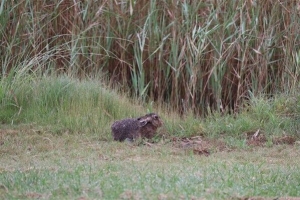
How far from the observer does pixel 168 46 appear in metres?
9.67

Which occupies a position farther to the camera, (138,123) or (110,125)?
(110,125)

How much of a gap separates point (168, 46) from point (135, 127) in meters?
2.12

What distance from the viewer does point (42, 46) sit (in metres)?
9.90

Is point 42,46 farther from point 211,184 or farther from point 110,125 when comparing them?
point 211,184

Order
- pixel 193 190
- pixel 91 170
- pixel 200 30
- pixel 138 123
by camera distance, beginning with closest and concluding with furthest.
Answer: pixel 193 190 → pixel 91 170 → pixel 138 123 → pixel 200 30

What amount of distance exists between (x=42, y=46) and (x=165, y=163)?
150 inches

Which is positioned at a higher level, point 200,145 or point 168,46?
point 168,46

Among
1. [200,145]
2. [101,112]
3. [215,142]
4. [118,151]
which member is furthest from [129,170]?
[101,112]

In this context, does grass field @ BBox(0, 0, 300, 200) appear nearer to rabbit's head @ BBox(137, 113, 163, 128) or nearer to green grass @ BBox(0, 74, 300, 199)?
green grass @ BBox(0, 74, 300, 199)

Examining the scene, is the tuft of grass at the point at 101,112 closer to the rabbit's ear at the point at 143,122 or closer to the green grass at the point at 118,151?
the green grass at the point at 118,151

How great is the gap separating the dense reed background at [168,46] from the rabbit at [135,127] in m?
1.27

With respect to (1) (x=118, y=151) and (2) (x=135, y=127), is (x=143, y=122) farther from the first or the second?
(1) (x=118, y=151)

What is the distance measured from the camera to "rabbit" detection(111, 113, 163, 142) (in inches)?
309

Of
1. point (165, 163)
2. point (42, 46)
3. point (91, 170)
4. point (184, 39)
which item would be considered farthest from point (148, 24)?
point (91, 170)
